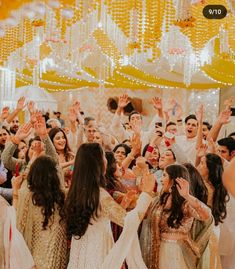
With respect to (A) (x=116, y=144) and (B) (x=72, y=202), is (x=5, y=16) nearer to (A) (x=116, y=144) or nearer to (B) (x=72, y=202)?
(B) (x=72, y=202)

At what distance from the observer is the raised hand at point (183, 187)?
4.05 m

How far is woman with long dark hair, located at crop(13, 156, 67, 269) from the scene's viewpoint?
4.18 meters

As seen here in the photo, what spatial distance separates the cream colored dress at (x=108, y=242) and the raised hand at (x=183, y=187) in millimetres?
206

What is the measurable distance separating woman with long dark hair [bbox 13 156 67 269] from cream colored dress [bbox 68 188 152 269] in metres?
0.14

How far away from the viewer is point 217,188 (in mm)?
4512

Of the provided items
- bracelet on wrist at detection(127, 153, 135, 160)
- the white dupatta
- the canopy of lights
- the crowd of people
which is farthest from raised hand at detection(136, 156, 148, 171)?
the canopy of lights

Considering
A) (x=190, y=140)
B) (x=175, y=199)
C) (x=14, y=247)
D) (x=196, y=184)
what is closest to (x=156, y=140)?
(x=190, y=140)

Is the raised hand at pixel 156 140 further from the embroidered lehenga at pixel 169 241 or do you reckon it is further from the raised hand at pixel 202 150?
the embroidered lehenga at pixel 169 241

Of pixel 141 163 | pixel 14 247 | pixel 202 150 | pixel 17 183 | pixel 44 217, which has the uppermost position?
pixel 202 150

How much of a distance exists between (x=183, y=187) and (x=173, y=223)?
238 millimetres

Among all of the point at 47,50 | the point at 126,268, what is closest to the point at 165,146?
the point at 126,268

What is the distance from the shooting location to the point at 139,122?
5.32 meters

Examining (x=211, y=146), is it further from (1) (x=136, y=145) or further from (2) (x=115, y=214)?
(2) (x=115, y=214)

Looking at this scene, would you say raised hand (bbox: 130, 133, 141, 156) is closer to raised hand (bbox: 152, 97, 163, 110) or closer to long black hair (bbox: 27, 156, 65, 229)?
raised hand (bbox: 152, 97, 163, 110)
